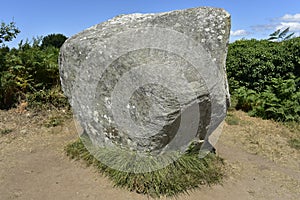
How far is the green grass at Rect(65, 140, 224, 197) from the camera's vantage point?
3322 mm

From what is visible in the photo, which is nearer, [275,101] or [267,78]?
[275,101]

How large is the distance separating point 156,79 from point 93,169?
150 centimetres

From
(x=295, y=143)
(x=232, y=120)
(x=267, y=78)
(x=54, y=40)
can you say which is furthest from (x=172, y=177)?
(x=54, y=40)

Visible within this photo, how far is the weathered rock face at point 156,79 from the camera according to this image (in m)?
3.12

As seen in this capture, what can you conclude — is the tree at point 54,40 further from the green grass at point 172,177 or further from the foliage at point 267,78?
the green grass at point 172,177

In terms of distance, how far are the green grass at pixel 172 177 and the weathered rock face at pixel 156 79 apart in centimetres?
23

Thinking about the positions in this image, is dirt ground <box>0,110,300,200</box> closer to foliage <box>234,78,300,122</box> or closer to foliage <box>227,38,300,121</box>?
foliage <box>234,78,300,122</box>

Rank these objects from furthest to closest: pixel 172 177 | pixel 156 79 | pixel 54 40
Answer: pixel 54 40 < pixel 172 177 < pixel 156 79

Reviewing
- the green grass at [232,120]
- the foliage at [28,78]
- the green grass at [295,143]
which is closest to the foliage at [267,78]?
the green grass at [232,120]

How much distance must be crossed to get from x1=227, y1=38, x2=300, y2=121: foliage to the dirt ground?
1.75ft

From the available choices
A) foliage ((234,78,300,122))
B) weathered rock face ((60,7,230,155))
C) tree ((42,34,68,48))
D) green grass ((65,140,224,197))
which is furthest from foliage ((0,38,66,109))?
tree ((42,34,68,48))

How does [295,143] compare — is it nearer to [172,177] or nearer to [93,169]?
[172,177]

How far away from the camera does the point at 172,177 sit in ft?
11.1

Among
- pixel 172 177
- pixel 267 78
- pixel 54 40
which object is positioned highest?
pixel 54 40
